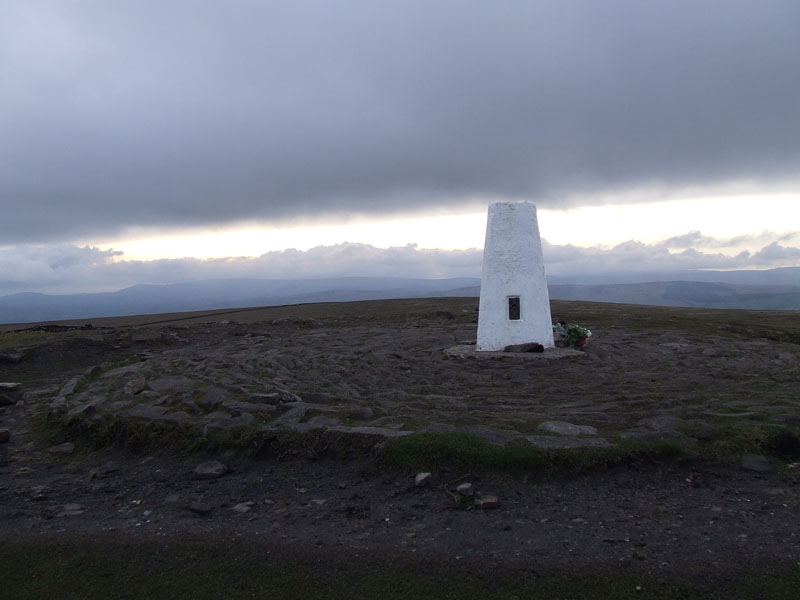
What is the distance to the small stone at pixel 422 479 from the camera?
7.54m

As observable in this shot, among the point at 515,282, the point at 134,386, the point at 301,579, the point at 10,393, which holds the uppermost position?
the point at 515,282

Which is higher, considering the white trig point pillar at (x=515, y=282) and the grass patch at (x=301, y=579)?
the white trig point pillar at (x=515, y=282)

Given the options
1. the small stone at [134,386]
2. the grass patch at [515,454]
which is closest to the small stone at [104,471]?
the small stone at [134,386]

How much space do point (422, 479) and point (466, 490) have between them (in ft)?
2.44

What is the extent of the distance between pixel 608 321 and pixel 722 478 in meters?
22.0

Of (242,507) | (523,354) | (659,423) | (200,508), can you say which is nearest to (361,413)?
(242,507)

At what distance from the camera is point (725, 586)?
4988 mm

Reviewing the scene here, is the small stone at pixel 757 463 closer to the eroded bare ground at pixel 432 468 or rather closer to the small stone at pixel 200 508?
the eroded bare ground at pixel 432 468

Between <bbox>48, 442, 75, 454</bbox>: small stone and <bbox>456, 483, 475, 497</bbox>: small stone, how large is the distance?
7.75m

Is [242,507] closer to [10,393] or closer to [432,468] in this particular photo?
[432,468]

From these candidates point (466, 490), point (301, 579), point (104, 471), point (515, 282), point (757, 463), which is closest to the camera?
point (301, 579)

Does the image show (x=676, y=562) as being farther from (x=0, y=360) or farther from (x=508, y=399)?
(x=0, y=360)

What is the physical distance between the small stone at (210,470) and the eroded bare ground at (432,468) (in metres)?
0.12

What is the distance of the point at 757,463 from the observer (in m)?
7.77
